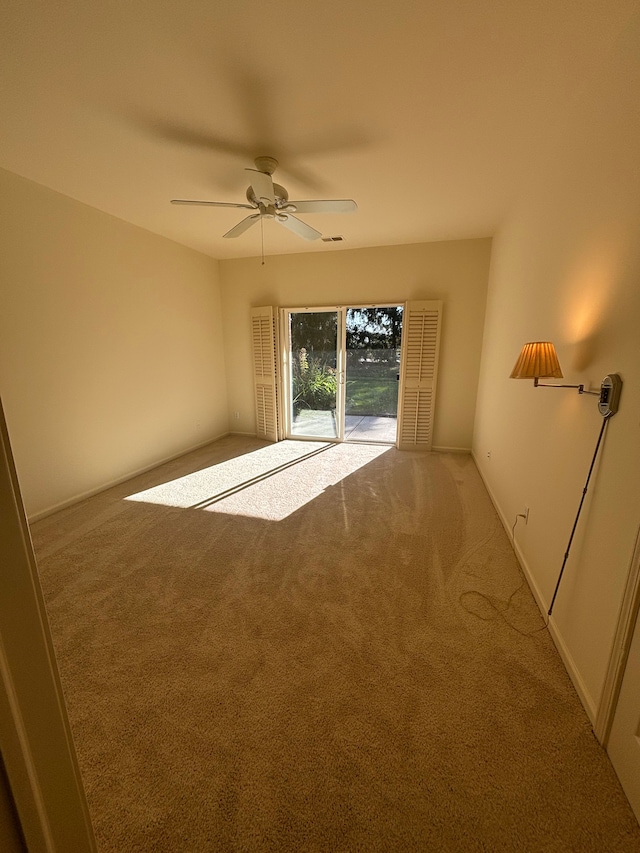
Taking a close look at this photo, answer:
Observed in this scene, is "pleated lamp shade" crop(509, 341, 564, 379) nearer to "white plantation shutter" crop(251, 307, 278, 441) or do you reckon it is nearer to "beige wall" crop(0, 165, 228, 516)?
"beige wall" crop(0, 165, 228, 516)

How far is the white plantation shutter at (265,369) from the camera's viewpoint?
185 inches

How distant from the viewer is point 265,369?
488 centimetres

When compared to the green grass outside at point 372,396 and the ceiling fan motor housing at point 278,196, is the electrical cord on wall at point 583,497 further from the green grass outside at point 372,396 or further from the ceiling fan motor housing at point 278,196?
the green grass outside at point 372,396

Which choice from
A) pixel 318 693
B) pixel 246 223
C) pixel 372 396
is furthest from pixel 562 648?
pixel 372 396

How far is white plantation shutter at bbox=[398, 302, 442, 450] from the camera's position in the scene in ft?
13.8

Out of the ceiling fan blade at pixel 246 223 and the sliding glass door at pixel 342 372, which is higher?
the ceiling fan blade at pixel 246 223

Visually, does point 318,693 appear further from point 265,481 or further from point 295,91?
point 295,91

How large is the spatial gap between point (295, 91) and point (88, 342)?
8.62 ft

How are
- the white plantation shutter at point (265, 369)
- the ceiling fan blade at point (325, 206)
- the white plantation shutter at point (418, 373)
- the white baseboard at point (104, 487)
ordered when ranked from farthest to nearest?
1. the white plantation shutter at point (265, 369)
2. the white plantation shutter at point (418, 373)
3. the white baseboard at point (104, 487)
4. the ceiling fan blade at point (325, 206)

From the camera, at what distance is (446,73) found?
1.62 m

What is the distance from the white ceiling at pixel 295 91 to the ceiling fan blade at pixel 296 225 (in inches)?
12.1

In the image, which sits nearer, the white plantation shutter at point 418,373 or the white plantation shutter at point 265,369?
the white plantation shutter at point 418,373

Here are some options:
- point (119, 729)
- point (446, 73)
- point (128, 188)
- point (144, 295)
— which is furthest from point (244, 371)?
point (119, 729)

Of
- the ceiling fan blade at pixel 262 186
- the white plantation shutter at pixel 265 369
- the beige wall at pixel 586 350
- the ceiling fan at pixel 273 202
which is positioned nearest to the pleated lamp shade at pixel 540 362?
the beige wall at pixel 586 350
